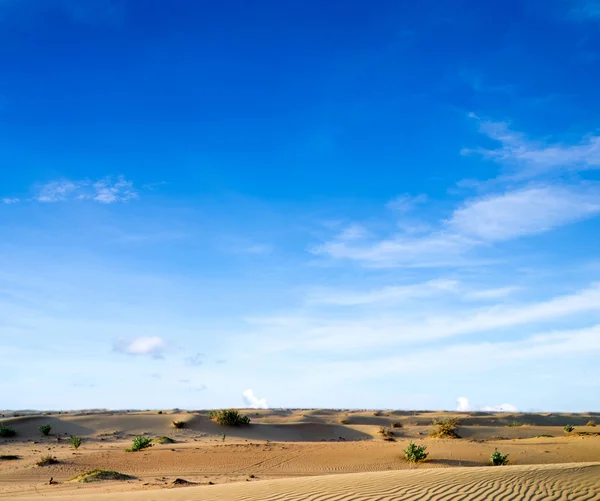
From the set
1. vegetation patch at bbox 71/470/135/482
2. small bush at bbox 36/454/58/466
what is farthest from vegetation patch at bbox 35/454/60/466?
vegetation patch at bbox 71/470/135/482

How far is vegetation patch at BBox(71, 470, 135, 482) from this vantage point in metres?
12.8

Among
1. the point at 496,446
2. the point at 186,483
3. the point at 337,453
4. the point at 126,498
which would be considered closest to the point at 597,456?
A: the point at 496,446

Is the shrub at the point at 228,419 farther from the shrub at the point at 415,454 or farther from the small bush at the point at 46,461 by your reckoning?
the small bush at the point at 46,461

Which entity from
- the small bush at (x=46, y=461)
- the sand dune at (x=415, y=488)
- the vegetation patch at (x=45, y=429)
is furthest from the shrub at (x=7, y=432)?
the sand dune at (x=415, y=488)

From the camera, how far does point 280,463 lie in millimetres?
16594

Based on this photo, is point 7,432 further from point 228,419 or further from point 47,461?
point 47,461

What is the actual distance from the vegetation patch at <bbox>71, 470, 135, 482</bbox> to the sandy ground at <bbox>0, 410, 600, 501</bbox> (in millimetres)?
307

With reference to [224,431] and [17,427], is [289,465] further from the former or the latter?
[17,427]

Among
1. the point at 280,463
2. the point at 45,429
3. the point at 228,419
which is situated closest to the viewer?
the point at 280,463

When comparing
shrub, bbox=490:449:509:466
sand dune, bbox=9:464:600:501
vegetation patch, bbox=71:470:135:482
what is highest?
sand dune, bbox=9:464:600:501

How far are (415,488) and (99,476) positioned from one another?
25.7 ft

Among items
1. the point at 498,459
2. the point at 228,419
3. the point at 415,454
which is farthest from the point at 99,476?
the point at 228,419

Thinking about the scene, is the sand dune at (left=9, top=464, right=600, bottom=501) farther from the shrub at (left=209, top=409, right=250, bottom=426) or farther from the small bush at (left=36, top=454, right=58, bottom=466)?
the shrub at (left=209, top=409, right=250, bottom=426)

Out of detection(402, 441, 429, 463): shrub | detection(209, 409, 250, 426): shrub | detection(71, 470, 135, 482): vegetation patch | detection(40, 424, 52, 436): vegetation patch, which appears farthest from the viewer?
detection(209, 409, 250, 426): shrub
